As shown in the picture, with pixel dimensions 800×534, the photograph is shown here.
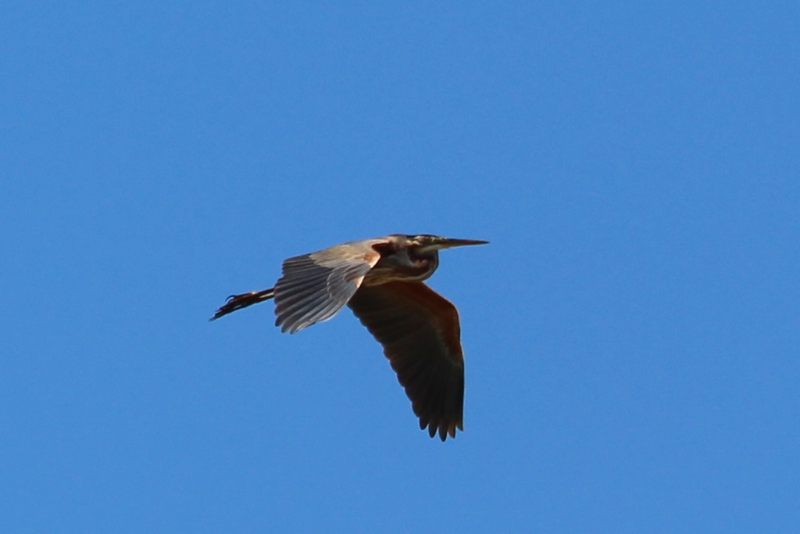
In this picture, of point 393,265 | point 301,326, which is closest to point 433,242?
point 393,265

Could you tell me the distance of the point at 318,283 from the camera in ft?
29.0

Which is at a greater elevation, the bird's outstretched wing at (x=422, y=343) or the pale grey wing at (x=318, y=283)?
the bird's outstretched wing at (x=422, y=343)

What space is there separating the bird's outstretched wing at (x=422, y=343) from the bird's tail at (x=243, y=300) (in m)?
1.29

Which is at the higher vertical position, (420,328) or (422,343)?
(420,328)

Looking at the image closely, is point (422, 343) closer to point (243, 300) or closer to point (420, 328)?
point (420, 328)

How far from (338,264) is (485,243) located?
1.89m

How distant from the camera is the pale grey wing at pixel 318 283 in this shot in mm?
8367

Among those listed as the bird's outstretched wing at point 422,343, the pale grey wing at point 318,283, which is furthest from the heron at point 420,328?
the pale grey wing at point 318,283

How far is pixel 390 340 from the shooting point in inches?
445

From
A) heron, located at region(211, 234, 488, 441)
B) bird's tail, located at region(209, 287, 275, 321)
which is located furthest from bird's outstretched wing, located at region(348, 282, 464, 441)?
bird's tail, located at region(209, 287, 275, 321)

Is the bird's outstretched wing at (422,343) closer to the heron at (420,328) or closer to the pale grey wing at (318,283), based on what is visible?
the heron at (420,328)

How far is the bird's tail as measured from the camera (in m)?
10.1

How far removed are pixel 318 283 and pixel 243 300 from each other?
5.05ft

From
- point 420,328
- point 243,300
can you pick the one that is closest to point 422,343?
point 420,328
